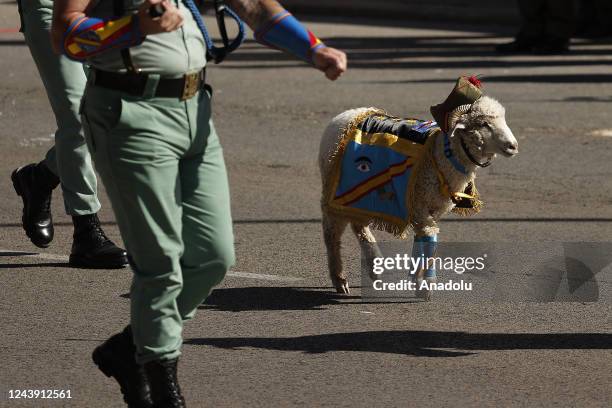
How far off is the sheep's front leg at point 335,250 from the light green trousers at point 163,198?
2267mm

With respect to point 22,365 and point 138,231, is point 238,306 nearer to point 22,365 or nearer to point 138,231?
point 22,365

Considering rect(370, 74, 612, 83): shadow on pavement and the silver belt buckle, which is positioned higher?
the silver belt buckle

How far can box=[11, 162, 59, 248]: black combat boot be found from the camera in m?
7.93

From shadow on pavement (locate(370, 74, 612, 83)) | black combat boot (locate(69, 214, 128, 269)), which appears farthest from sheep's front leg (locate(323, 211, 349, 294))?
shadow on pavement (locate(370, 74, 612, 83))

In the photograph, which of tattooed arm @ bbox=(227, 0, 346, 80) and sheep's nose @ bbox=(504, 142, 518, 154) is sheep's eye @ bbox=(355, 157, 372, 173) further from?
tattooed arm @ bbox=(227, 0, 346, 80)

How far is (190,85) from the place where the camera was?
186 inches

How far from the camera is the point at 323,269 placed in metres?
7.75

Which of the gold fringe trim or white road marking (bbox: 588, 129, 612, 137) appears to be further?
white road marking (bbox: 588, 129, 612, 137)

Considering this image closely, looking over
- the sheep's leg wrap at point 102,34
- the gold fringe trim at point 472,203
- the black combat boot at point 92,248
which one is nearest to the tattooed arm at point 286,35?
the sheep's leg wrap at point 102,34

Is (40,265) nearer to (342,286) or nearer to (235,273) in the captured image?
(235,273)

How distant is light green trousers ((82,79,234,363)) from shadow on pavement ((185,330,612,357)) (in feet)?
4.40

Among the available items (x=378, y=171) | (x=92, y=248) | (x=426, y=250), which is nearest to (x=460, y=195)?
(x=426, y=250)

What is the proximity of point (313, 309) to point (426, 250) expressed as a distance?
64cm

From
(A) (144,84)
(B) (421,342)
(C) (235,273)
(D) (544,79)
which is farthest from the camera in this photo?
(D) (544,79)
